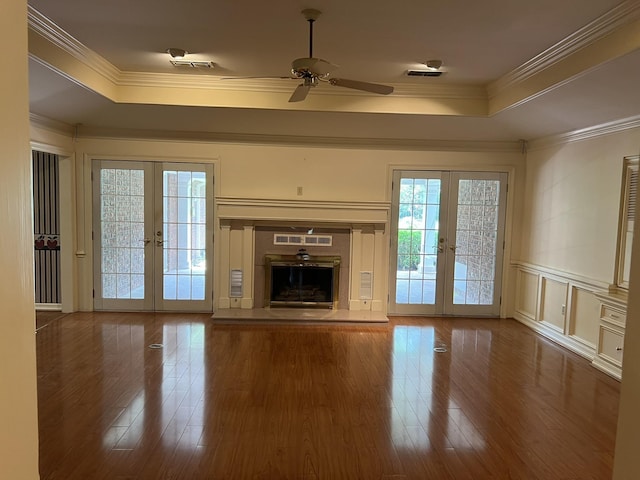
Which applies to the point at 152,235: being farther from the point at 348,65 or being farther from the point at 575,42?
the point at 575,42

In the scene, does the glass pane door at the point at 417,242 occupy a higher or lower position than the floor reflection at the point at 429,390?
higher

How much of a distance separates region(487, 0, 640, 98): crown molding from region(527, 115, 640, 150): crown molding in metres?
1.05

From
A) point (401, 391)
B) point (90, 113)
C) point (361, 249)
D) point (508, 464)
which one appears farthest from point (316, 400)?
point (90, 113)

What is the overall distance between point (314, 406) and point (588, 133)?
4.26 m

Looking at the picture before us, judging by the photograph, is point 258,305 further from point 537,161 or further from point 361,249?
point 537,161

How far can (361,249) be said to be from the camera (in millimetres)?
6383

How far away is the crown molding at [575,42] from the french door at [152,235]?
4.05 m

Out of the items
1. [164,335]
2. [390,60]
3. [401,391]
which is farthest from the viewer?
[164,335]

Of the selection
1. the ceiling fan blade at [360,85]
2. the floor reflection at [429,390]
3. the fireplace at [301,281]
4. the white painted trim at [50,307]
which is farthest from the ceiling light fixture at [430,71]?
the white painted trim at [50,307]

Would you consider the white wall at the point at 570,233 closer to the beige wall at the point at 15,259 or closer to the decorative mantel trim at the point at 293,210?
the decorative mantel trim at the point at 293,210

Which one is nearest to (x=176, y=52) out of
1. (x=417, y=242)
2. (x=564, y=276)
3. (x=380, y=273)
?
(x=380, y=273)

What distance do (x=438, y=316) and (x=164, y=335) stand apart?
3903 millimetres

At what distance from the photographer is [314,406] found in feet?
11.8

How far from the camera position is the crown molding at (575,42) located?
10.1ft
